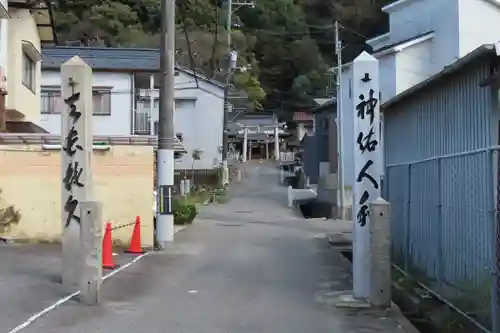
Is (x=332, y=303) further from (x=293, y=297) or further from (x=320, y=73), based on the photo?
(x=320, y=73)

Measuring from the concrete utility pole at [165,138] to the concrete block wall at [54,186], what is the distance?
0.91ft

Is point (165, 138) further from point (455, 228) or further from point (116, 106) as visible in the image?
point (116, 106)

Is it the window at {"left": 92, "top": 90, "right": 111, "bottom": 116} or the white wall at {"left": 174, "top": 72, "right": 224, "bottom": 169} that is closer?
the window at {"left": 92, "top": 90, "right": 111, "bottom": 116}

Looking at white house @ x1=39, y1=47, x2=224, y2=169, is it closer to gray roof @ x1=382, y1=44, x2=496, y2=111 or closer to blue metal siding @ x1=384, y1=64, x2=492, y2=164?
blue metal siding @ x1=384, y1=64, x2=492, y2=164

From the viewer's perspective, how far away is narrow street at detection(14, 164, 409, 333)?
9508mm

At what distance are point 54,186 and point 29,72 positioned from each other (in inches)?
363

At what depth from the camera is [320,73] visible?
7556 cm

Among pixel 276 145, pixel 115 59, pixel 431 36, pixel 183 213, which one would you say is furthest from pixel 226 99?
pixel 276 145

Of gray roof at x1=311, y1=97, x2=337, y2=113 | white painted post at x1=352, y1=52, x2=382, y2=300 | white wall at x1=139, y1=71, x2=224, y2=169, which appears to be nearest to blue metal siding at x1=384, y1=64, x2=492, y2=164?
white painted post at x1=352, y1=52, x2=382, y2=300

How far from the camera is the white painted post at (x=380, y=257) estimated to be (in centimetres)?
1089

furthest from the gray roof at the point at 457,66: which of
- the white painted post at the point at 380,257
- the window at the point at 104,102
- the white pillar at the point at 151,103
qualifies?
the white pillar at the point at 151,103

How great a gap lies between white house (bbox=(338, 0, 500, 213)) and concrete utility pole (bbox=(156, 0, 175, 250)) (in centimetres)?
1235

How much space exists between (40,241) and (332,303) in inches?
434

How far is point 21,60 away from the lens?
2578 centimetres
